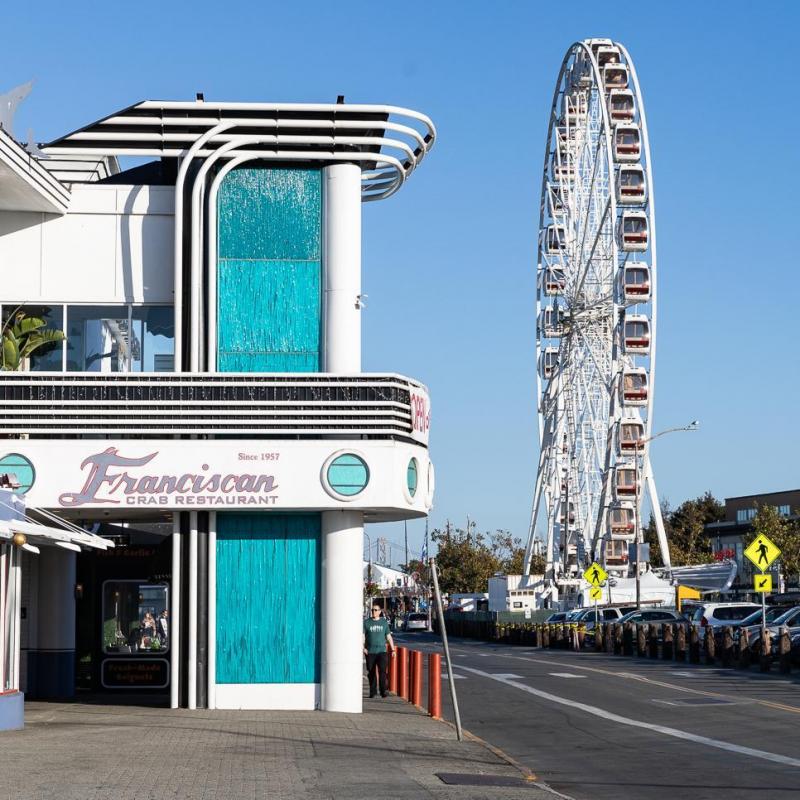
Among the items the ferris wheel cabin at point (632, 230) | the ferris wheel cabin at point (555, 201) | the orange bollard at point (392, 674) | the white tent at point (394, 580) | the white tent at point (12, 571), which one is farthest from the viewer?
the white tent at point (394, 580)

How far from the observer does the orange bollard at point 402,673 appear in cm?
2606

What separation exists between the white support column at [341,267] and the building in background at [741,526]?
97447 mm

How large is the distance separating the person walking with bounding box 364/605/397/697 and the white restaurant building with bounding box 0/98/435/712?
3.35m

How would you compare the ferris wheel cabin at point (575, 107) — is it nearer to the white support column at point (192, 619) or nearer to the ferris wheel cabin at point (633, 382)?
the ferris wheel cabin at point (633, 382)

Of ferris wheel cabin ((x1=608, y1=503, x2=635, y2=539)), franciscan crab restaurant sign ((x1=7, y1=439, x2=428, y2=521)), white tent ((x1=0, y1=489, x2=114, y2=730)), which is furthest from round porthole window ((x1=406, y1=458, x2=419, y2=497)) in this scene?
ferris wheel cabin ((x1=608, y1=503, x2=635, y2=539))

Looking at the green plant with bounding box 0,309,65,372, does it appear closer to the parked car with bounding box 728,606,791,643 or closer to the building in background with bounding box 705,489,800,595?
the parked car with bounding box 728,606,791,643

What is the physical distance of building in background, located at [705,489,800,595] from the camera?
12350 centimetres

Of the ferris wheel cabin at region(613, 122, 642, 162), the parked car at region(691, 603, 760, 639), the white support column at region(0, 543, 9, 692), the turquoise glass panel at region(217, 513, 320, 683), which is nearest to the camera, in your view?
the white support column at region(0, 543, 9, 692)

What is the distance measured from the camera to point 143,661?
2556cm

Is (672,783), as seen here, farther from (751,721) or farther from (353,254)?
(353,254)

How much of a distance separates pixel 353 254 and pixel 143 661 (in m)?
8.45

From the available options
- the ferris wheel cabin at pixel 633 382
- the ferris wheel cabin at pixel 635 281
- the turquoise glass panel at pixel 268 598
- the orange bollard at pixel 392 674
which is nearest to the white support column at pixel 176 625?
the turquoise glass panel at pixel 268 598

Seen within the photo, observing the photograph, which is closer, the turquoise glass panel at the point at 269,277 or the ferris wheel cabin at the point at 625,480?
the turquoise glass panel at the point at 269,277

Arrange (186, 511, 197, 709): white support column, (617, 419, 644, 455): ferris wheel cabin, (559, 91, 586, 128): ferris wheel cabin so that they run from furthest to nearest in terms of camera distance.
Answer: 1. (559, 91, 586, 128): ferris wheel cabin
2. (617, 419, 644, 455): ferris wheel cabin
3. (186, 511, 197, 709): white support column
